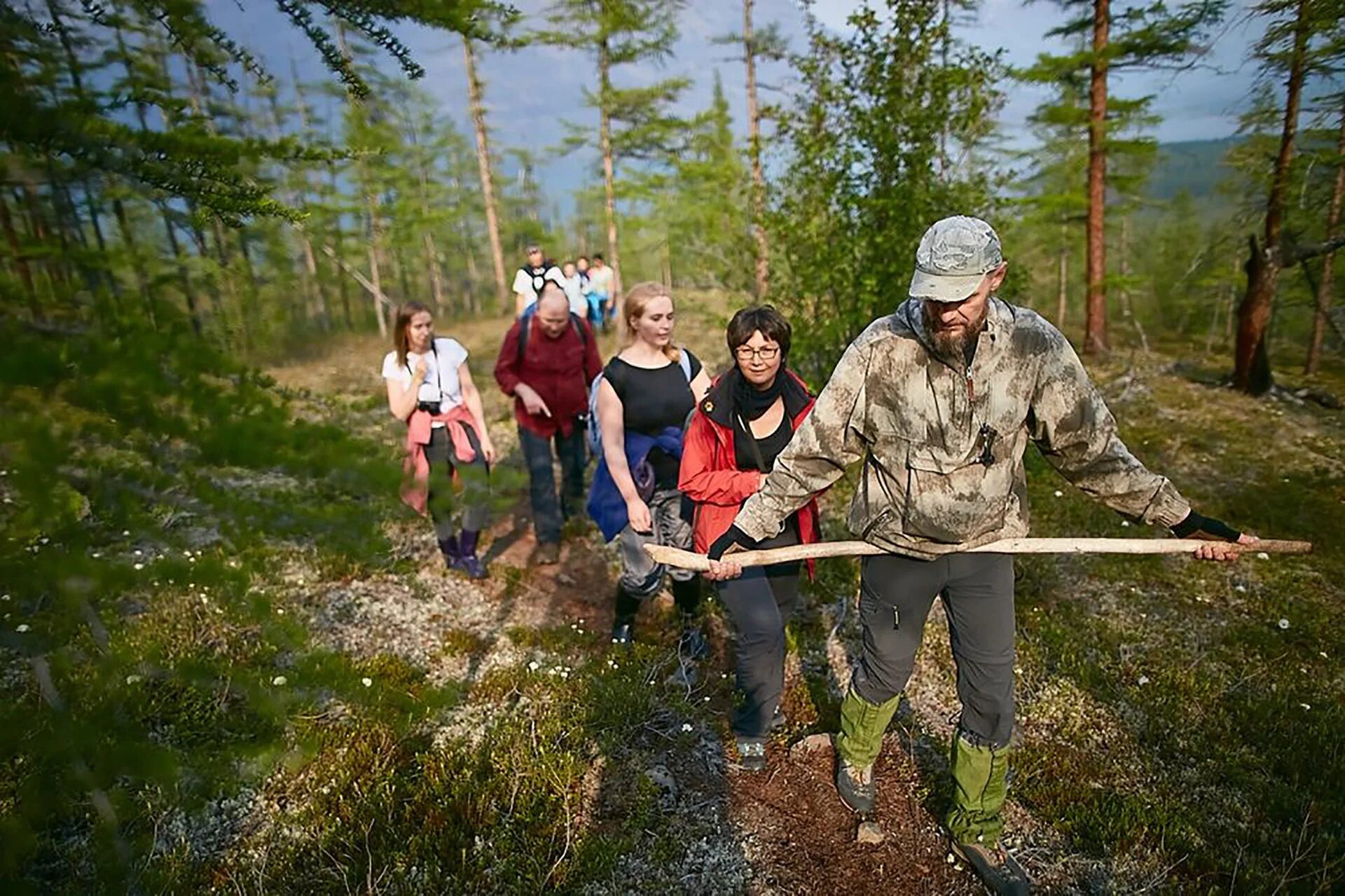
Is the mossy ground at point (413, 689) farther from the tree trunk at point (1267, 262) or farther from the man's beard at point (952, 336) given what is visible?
the tree trunk at point (1267, 262)

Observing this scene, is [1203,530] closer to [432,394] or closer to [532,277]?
[432,394]

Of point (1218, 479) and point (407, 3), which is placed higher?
point (407, 3)

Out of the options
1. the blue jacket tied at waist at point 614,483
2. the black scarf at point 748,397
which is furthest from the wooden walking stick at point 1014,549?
the blue jacket tied at waist at point 614,483

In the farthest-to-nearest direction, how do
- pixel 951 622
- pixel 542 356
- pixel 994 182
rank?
pixel 994 182 < pixel 542 356 < pixel 951 622

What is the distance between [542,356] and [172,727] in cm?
352

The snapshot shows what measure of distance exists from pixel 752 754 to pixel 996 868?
4.12 ft

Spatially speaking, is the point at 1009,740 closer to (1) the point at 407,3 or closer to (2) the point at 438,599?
(1) the point at 407,3

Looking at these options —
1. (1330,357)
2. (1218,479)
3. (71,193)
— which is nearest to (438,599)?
(71,193)

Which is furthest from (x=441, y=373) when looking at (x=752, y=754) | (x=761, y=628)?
(x=752, y=754)

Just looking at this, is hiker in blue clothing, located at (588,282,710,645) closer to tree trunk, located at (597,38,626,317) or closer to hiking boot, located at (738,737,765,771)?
hiking boot, located at (738,737,765,771)

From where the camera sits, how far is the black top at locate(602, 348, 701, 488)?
427 centimetres

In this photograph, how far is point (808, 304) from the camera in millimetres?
8031

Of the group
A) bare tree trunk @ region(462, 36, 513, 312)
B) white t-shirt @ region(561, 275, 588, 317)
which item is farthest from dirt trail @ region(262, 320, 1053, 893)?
bare tree trunk @ region(462, 36, 513, 312)

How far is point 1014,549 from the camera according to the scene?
2.87 metres
